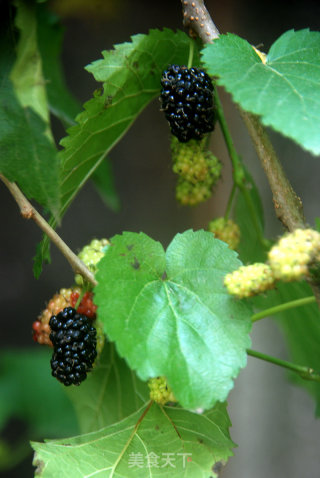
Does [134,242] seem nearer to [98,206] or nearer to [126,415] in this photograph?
[126,415]

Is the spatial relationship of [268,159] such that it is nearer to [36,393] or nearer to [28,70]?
[28,70]

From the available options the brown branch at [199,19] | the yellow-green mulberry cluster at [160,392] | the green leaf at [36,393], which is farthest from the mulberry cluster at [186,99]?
the green leaf at [36,393]

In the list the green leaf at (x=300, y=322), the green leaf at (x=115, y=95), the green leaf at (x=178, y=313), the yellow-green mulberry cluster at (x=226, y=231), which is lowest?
the green leaf at (x=300, y=322)

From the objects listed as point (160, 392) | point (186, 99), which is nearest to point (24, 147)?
point (186, 99)

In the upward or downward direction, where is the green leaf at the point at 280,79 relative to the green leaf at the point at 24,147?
downward

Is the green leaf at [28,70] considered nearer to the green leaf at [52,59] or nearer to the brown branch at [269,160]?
the brown branch at [269,160]

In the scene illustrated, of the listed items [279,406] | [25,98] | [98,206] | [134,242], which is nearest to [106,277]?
[134,242]

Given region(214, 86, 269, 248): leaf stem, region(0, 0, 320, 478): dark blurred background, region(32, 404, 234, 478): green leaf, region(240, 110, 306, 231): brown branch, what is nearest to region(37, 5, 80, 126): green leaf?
region(0, 0, 320, 478): dark blurred background
